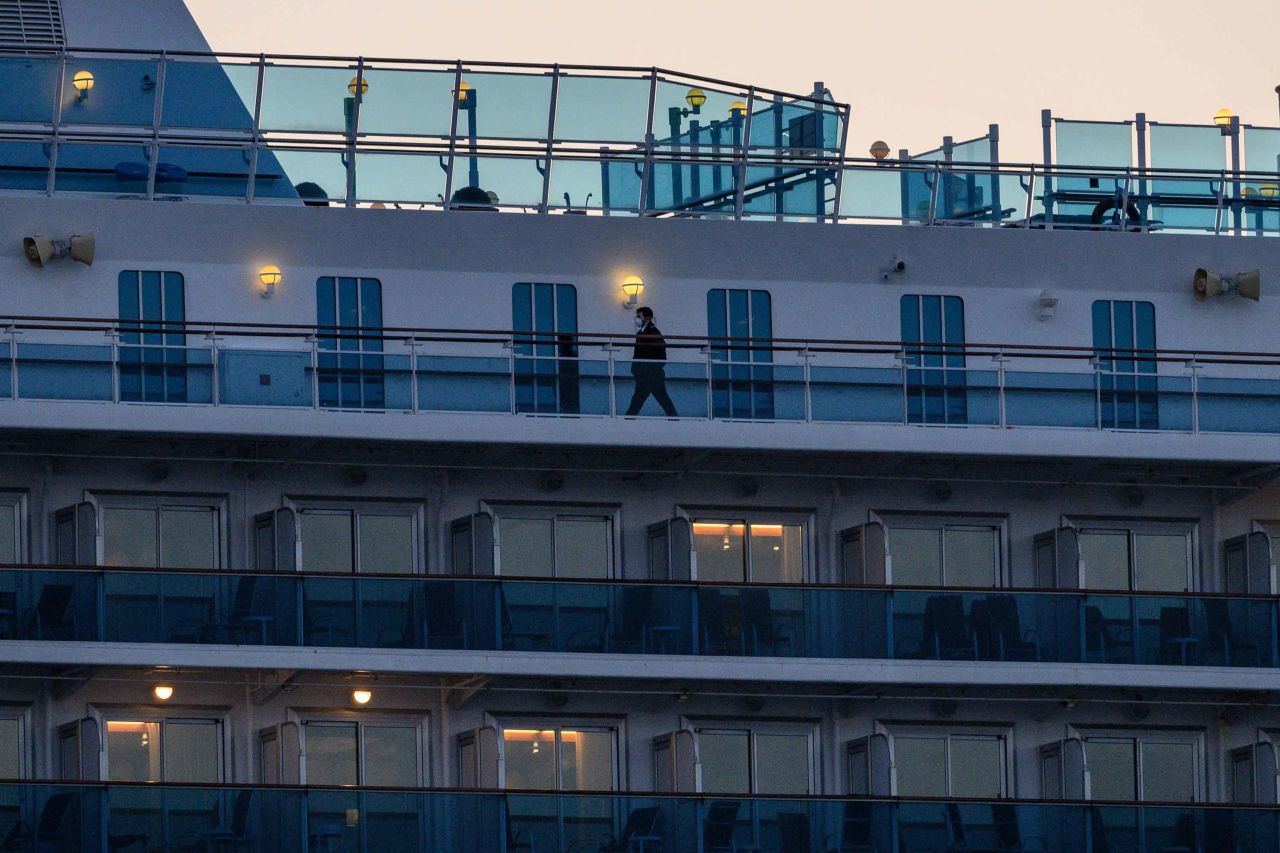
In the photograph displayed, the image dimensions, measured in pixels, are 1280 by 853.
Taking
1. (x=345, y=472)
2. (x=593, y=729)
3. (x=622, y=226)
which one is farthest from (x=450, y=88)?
(x=593, y=729)

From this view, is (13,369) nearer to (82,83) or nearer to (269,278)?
(269,278)

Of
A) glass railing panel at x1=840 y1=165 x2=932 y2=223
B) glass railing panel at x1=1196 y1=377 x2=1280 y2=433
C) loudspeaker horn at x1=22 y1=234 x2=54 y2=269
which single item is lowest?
glass railing panel at x1=1196 y1=377 x2=1280 y2=433

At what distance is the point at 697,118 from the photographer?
41.0 meters

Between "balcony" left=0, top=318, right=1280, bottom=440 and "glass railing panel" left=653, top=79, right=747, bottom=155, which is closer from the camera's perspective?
"balcony" left=0, top=318, right=1280, bottom=440

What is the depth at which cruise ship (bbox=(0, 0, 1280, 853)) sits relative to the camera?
34.9 meters

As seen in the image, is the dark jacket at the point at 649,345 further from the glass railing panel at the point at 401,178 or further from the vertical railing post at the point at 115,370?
the vertical railing post at the point at 115,370

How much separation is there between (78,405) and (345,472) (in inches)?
120

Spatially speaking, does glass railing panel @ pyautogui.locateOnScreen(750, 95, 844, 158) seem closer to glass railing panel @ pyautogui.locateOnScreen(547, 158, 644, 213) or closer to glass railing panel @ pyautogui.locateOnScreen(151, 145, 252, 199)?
glass railing panel @ pyautogui.locateOnScreen(547, 158, 644, 213)

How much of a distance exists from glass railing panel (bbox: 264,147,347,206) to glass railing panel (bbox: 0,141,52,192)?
2344 mm

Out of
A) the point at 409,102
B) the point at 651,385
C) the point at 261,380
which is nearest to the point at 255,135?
the point at 409,102

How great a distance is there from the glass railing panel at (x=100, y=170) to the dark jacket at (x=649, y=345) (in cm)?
596

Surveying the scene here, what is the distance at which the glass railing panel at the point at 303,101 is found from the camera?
40188 millimetres

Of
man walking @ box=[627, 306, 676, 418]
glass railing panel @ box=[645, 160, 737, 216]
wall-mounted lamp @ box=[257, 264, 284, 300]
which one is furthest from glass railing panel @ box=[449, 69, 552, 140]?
man walking @ box=[627, 306, 676, 418]

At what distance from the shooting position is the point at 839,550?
3775 centimetres
